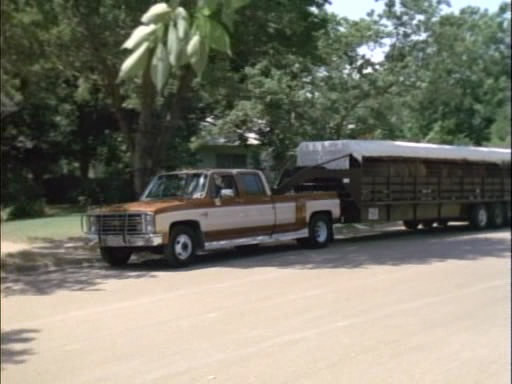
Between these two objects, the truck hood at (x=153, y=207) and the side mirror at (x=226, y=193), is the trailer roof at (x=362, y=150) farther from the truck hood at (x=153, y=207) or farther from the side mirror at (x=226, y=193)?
the truck hood at (x=153, y=207)

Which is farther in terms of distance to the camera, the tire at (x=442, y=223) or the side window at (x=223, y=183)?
the tire at (x=442, y=223)

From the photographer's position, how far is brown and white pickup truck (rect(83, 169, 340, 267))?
45.9ft

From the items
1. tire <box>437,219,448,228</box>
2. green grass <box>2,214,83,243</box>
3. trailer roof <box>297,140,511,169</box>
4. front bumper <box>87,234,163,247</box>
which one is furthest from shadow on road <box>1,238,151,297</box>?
tire <box>437,219,448,228</box>

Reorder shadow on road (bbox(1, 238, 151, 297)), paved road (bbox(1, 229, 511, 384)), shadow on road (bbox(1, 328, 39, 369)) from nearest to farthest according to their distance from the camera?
paved road (bbox(1, 229, 511, 384)), shadow on road (bbox(1, 328, 39, 369)), shadow on road (bbox(1, 238, 151, 297))

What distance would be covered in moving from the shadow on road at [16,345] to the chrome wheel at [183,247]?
219 inches

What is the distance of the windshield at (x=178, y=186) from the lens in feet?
48.9

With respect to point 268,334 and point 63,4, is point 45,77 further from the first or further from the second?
point 268,334

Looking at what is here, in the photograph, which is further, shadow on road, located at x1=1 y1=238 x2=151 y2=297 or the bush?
the bush

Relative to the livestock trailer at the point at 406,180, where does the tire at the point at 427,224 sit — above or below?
below

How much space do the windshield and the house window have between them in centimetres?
133

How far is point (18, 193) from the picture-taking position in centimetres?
2920

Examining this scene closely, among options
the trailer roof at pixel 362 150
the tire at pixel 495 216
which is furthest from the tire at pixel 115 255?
the tire at pixel 495 216

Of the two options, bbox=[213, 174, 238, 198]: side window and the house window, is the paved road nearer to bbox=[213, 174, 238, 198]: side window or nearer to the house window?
bbox=[213, 174, 238, 198]: side window

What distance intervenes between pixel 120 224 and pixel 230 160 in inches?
155
